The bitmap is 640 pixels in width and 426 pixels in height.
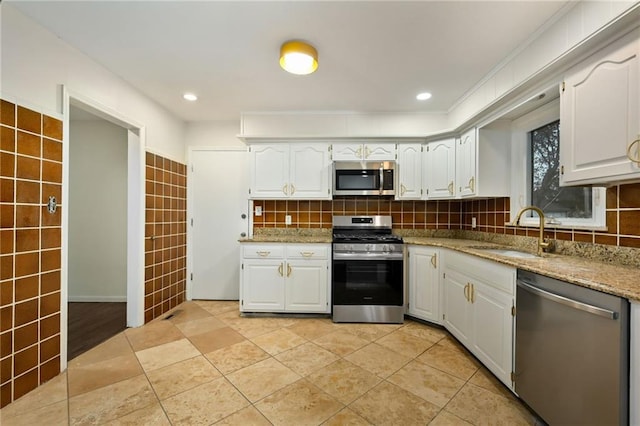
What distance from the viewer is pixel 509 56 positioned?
6.43 ft

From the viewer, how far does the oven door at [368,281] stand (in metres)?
2.74

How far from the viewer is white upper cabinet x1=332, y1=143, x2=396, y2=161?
3053 millimetres

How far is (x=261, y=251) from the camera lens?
2885 millimetres

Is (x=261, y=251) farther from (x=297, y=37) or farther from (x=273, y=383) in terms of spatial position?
(x=297, y=37)

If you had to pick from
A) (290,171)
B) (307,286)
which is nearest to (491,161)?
(290,171)

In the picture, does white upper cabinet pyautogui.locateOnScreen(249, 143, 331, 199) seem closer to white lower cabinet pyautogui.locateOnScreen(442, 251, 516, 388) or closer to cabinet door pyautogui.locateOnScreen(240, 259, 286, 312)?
cabinet door pyautogui.locateOnScreen(240, 259, 286, 312)

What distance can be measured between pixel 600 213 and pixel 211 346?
308 cm

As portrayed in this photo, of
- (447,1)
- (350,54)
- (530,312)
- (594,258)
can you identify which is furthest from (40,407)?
(594,258)

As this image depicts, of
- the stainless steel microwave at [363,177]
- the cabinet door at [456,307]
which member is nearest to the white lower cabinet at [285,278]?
the stainless steel microwave at [363,177]

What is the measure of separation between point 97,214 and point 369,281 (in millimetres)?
3640

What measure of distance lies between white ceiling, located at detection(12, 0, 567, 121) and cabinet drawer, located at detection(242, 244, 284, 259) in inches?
64.4

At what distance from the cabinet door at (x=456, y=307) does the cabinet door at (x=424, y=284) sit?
4.0 inches

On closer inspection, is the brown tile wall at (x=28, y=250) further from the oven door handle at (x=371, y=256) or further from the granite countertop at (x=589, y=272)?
the granite countertop at (x=589, y=272)

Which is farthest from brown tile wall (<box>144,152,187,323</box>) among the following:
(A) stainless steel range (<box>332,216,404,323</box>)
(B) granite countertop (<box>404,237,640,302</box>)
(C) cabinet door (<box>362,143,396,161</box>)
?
(B) granite countertop (<box>404,237,640,302</box>)
